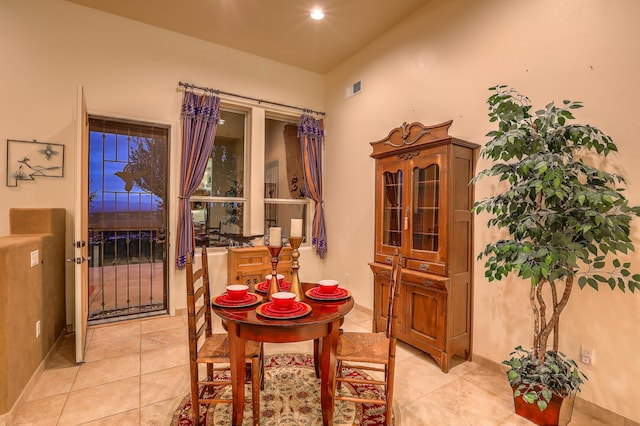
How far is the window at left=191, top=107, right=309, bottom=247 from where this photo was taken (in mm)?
4408

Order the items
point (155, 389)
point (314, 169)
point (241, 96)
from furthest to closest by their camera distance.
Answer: point (314, 169)
point (241, 96)
point (155, 389)

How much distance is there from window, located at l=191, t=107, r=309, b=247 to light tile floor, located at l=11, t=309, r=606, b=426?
1.63m

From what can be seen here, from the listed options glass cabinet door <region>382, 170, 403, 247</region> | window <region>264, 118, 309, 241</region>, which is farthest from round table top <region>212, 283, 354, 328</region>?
window <region>264, 118, 309, 241</region>

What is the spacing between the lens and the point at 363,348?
2.11 meters

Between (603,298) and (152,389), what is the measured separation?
10.7 ft

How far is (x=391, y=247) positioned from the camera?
331 centimetres

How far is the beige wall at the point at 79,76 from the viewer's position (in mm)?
3236

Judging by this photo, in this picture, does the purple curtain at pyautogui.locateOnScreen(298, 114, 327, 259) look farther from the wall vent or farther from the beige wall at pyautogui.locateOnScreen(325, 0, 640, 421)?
the wall vent

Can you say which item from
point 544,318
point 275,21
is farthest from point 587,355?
point 275,21

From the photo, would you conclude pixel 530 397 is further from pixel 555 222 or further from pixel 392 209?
pixel 392 209

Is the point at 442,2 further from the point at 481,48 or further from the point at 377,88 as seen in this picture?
the point at 377,88

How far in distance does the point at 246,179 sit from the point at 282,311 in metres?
3.13

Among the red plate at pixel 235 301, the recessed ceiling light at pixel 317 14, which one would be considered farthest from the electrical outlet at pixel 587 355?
the recessed ceiling light at pixel 317 14

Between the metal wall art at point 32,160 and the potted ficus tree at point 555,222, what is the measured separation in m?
4.05
